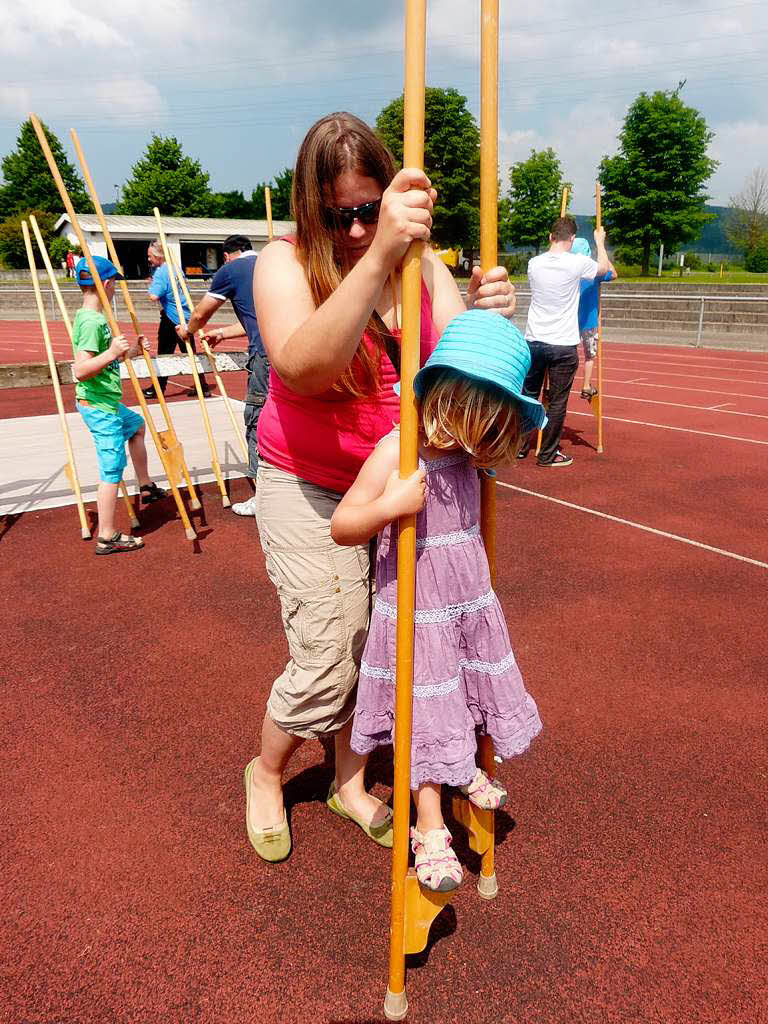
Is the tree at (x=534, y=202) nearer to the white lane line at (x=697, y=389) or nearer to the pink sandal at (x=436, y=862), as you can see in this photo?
the white lane line at (x=697, y=389)

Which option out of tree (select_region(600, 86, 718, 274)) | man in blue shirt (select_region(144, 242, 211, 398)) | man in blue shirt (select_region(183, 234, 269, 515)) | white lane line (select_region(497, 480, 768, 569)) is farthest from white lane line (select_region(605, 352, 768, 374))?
tree (select_region(600, 86, 718, 274))

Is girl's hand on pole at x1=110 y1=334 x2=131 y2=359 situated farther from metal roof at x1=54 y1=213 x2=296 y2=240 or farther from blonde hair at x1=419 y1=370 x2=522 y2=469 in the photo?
metal roof at x1=54 y1=213 x2=296 y2=240

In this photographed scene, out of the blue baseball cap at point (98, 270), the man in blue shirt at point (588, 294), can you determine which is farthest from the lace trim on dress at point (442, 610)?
the man in blue shirt at point (588, 294)

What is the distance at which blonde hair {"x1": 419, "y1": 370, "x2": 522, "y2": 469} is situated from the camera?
171cm

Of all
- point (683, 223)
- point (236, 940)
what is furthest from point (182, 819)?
point (683, 223)

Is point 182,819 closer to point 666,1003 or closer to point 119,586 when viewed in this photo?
point 666,1003

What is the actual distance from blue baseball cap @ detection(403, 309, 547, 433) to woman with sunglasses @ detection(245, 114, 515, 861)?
19 centimetres

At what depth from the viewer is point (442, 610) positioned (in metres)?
1.93

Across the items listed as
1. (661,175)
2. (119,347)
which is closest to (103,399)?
(119,347)

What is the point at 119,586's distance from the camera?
4.53 m

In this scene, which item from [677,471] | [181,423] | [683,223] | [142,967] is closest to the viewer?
[142,967]

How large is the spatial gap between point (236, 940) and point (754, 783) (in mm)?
1903

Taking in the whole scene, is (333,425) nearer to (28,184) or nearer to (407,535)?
(407,535)

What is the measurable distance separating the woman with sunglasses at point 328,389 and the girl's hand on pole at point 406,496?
29cm
